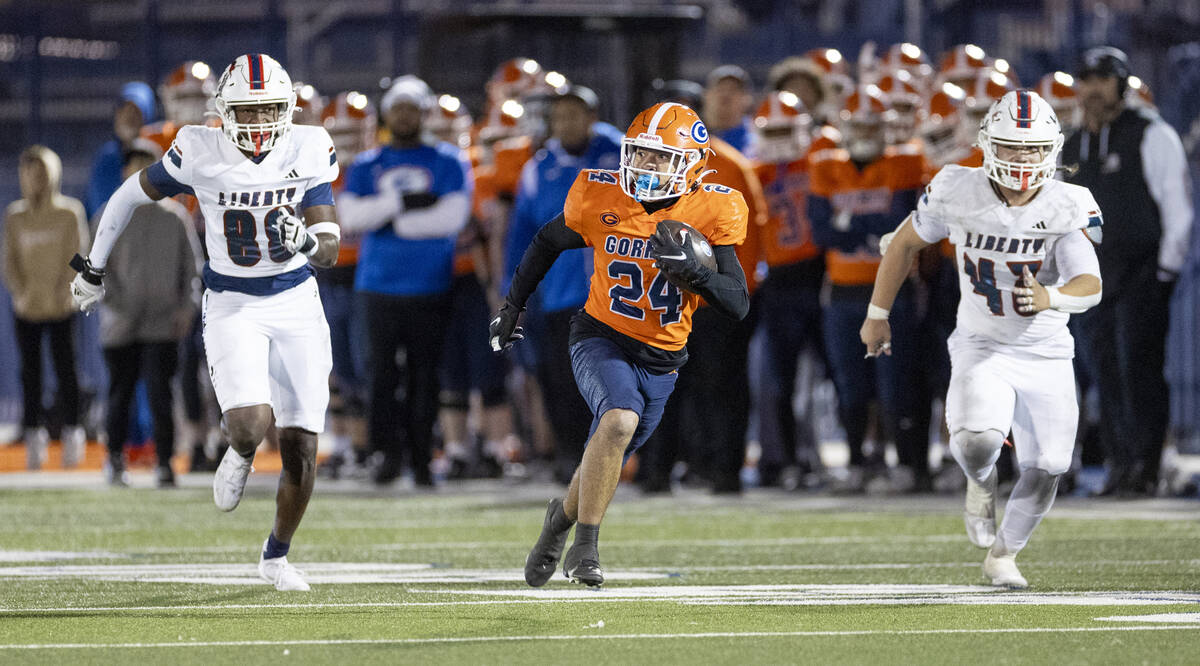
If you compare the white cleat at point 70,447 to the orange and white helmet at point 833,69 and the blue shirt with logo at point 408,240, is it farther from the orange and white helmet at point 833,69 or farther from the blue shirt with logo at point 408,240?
the orange and white helmet at point 833,69

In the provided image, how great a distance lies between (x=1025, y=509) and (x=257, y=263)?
Result: 9.15ft

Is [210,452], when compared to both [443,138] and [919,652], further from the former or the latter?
[919,652]

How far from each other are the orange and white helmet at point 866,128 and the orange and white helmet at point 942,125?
0.35 m

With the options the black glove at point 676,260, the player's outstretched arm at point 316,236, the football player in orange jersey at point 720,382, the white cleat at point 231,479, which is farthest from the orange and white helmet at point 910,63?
the white cleat at point 231,479

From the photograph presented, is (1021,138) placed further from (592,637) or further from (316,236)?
(592,637)

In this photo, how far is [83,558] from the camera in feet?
27.7

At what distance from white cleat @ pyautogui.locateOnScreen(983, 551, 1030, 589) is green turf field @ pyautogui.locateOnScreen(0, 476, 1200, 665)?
79 mm

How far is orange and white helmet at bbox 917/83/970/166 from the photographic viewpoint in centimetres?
1160

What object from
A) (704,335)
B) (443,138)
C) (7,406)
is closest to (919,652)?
(704,335)

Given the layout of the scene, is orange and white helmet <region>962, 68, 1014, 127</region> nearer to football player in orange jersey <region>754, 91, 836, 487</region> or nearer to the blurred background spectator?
football player in orange jersey <region>754, 91, 836, 487</region>

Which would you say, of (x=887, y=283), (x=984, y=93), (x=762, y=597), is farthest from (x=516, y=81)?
(x=762, y=597)

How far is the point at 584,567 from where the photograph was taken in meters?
6.60

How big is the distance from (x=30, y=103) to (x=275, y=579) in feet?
48.7

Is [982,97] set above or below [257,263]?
above
